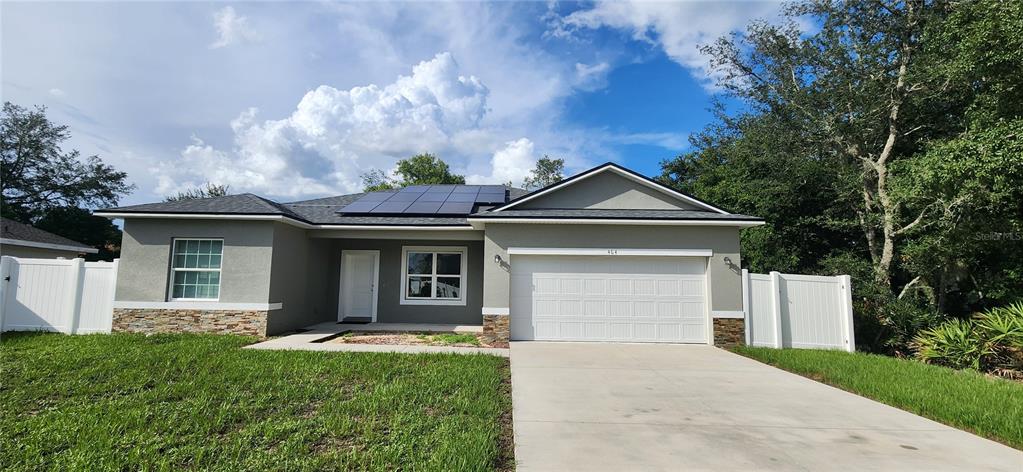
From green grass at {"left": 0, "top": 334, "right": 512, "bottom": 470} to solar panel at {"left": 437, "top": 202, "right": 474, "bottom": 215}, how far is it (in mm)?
5590

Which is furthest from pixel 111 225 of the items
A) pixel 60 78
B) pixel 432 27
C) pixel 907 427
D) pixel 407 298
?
pixel 907 427

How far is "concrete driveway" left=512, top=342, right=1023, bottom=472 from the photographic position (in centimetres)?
390

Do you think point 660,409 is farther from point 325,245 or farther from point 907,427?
point 325,245

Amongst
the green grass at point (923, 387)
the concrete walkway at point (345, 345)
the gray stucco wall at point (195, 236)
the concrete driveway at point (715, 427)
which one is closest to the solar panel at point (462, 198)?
the concrete walkway at point (345, 345)

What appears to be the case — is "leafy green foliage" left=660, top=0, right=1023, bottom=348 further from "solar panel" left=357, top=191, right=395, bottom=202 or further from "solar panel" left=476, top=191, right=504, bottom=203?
"solar panel" left=357, top=191, right=395, bottom=202

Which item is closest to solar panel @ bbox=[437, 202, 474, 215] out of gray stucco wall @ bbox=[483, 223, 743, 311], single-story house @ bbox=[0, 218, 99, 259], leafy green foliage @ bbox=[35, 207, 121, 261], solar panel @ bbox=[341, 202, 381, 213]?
solar panel @ bbox=[341, 202, 381, 213]

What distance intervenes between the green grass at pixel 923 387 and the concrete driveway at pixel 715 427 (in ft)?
1.10

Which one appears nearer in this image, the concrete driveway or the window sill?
the concrete driveway

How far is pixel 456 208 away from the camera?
13141 mm

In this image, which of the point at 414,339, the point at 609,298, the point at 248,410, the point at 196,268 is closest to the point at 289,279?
the point at 196,268

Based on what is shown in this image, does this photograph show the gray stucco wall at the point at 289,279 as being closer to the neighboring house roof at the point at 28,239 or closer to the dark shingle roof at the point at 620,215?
the dark shingle roof at the point at 620,215

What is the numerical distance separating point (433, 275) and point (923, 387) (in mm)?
10650

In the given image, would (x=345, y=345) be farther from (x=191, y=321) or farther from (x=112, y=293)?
(x=112, y=293)

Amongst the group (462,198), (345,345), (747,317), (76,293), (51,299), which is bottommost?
(345,345)
